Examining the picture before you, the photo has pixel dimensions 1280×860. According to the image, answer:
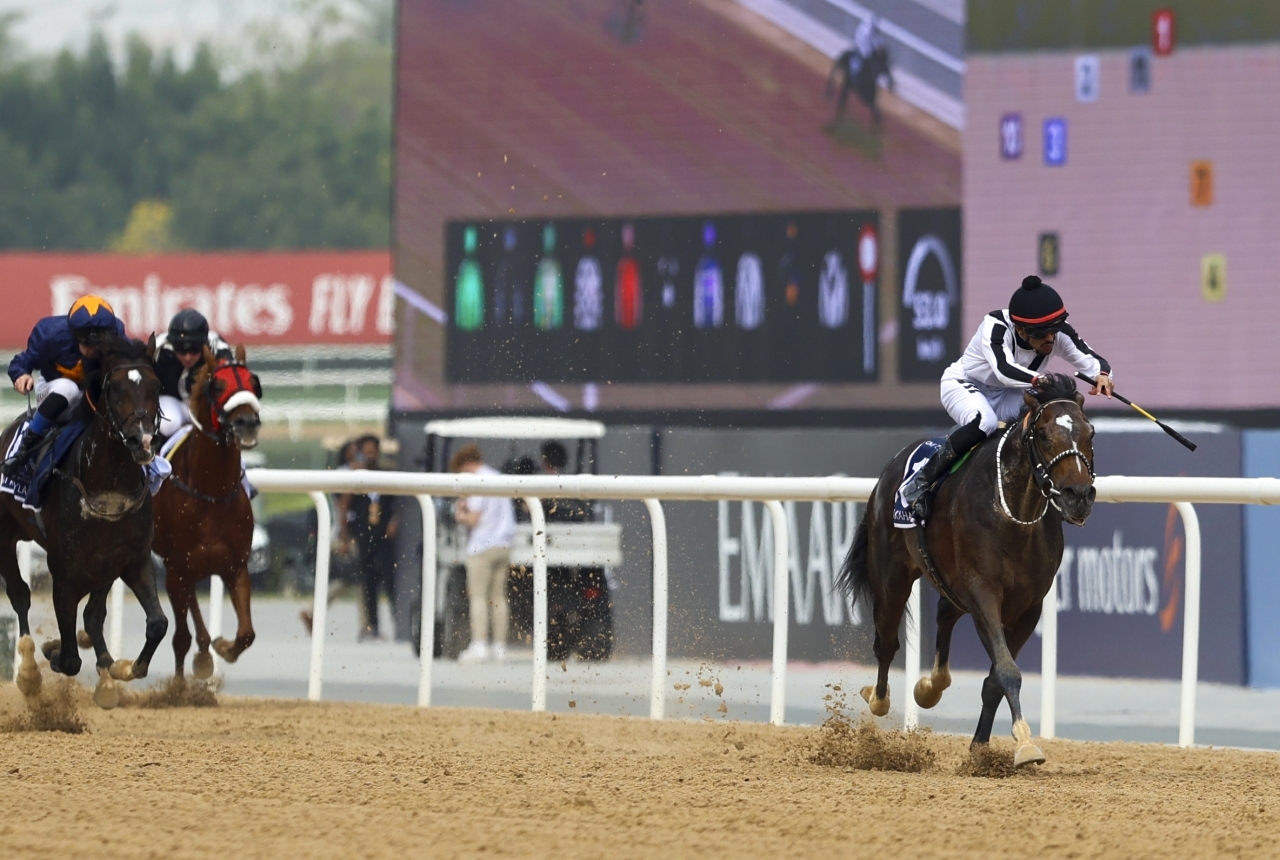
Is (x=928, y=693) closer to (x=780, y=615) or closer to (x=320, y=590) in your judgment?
(x=780, y=615)

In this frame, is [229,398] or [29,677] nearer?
[29,677]

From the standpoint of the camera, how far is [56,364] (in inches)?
327

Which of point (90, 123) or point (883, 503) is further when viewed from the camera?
point (90, 123)

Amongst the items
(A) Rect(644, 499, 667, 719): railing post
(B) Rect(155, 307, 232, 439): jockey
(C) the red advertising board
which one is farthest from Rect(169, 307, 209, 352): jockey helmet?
(C) the red advertising board

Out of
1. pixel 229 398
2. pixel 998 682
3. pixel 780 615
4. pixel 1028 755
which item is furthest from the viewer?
pixel 229 398

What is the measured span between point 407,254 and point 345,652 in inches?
151

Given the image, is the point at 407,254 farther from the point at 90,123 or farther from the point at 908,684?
the point at 90,123

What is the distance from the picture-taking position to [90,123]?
49406 mm

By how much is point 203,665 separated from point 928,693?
3321 millimetres

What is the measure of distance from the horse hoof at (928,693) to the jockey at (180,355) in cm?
335

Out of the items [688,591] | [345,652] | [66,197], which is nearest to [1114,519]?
[688,591]

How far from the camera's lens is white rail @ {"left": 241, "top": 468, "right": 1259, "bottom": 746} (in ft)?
25.3

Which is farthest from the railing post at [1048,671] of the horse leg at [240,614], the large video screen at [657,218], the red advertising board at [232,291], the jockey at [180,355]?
the red advertising board at [232,291]

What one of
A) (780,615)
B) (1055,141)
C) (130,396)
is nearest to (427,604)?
(780,615)
